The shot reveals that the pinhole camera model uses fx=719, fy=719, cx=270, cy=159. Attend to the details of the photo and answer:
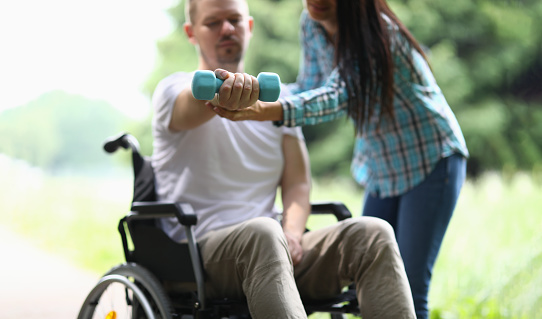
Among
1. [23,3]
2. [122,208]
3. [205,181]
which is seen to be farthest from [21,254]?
[205,181]

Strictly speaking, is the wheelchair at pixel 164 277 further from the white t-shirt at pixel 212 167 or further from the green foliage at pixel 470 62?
the green foliage at pixel 470 62

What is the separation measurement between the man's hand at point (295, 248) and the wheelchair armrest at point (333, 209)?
0.66 ft

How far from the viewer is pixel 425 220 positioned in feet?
6.55

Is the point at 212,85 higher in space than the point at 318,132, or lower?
higher

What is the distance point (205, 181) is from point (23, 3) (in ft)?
20.7

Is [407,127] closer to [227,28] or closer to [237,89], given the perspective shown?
[227,28]

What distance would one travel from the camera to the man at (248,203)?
5.22ft

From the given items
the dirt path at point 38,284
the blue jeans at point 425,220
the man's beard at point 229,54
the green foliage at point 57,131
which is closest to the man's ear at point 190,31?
the man's beard at point 229,54

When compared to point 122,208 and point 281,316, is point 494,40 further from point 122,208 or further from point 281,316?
point 281,316

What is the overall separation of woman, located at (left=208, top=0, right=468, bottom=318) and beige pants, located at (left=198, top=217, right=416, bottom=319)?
1.01 ft

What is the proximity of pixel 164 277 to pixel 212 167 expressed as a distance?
32 centimetres

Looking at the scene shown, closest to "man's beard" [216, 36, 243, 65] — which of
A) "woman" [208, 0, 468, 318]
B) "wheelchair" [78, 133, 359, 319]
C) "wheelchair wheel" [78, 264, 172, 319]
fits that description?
"woman" [208, 0, 468, 318]

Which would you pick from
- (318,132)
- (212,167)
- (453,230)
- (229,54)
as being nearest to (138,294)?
(212,167)

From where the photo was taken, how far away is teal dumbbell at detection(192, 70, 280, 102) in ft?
4.59
